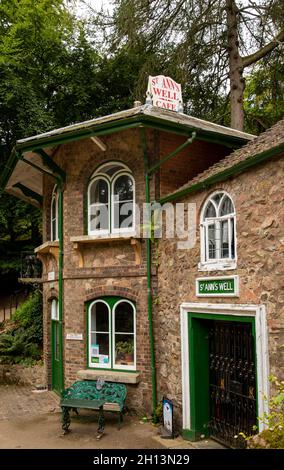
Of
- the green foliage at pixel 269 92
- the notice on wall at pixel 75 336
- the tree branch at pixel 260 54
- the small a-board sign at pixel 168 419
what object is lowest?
the small a-board sign at pixel 168 419

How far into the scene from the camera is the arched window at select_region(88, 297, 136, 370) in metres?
10.4

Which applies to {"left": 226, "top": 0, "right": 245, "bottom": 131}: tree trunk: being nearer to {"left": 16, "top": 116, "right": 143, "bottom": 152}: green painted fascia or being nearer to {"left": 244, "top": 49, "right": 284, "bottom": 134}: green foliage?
{"left": 244, "top": 49, "right": 284, "bottom": 134}: green foliage

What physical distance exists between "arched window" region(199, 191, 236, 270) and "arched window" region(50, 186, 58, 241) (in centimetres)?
536

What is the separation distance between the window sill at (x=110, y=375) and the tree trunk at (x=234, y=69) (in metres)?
9.51

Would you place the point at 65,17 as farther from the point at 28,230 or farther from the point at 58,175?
the point at 58,175

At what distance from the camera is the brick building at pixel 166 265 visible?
278 inches

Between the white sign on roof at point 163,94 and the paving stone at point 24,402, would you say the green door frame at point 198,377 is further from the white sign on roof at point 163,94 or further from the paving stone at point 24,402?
the white sign on roof at point 163,94

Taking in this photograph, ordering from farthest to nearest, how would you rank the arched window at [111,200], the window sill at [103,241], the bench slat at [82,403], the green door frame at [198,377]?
the arched window at [111,200], the window sill at [103,241], the bench slat at [82,403], the green door frame at [198,377]

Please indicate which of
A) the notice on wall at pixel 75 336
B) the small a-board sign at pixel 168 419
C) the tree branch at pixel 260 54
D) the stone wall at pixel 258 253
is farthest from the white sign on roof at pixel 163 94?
the small a-board sign at pixel 168 419

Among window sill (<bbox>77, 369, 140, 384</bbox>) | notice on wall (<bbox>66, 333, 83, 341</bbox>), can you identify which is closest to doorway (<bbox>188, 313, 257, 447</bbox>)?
window sill (<bbox>77, 369, 140, 384</bbox>)

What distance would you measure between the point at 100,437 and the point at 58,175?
5.94m

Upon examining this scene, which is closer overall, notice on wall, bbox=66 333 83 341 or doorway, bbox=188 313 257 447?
doorway, bbox=188 313 257 447

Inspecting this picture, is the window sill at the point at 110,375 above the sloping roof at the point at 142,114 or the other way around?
the other way around
